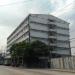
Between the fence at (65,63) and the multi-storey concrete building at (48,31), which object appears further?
the multi-storey concrete building at (48,31)

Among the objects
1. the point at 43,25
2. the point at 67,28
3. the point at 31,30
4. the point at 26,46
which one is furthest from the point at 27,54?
the point at 67,28

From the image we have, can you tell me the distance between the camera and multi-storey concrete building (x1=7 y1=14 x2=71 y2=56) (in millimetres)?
81938

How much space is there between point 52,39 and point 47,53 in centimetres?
2166

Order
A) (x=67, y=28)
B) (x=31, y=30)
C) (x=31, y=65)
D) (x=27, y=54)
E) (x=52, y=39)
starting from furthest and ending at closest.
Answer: (x=67, y=28)
(x=52, y=39)
(x=31, y=30)
(x=31, y=65)
(x=27, y=54)

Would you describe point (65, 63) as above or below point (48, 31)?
below

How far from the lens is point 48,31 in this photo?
87375 millimetres

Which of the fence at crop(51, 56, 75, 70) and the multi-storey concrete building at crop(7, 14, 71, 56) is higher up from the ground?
the multi-storey concrete building at crop(7, 14, 71, 56)

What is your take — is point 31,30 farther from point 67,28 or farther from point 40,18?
point 67,28

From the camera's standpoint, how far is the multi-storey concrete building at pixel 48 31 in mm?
81938

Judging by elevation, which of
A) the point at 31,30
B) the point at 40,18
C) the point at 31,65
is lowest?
the point at 31,65

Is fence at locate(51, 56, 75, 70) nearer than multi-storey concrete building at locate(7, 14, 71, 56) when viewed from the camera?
Yes

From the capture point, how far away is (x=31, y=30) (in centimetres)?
8156

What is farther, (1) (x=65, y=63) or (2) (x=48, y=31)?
(2) (x=48, y=31)

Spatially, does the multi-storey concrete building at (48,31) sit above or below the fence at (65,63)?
above
